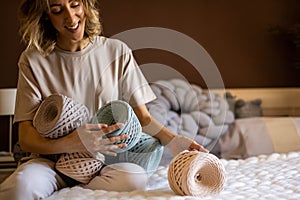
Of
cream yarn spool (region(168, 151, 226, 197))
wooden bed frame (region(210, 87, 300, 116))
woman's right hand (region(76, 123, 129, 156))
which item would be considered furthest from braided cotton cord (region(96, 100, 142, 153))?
wooden bed frame (region(210, 87, 300, 116))

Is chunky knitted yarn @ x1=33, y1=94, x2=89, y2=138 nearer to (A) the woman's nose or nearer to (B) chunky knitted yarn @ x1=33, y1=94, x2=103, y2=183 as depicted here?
(B) chunky knitted yarn @ x1=33, y1=94, x2=103, y2=183

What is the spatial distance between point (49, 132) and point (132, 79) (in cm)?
41

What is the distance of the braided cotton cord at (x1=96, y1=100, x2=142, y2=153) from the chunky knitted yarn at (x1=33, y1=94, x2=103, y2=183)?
0.06 metres

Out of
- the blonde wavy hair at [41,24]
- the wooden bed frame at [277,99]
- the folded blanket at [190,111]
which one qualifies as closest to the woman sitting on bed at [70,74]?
the blonde wavy hair at [41,24]

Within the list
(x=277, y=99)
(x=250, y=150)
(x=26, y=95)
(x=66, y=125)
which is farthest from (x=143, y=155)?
(x=277, y=99)

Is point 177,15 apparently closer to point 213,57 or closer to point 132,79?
point 213,57

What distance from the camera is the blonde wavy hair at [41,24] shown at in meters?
1.47

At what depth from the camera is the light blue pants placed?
3.91 ft

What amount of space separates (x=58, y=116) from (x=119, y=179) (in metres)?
0.24

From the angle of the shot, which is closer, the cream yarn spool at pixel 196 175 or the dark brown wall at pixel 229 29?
the cream yarn spool at pixel 196 175

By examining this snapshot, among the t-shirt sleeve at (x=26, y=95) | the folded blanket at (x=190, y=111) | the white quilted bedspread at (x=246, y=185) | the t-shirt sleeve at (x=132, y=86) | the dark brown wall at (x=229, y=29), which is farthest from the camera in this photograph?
the dark brown wall at (x=229, y=29)

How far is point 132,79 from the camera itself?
156cm

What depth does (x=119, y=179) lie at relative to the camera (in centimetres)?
127

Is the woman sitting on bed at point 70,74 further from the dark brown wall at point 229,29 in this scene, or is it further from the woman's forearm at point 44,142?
the dark brown wall at point 229,29
